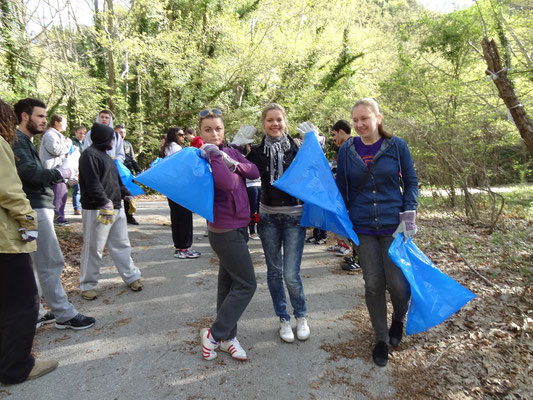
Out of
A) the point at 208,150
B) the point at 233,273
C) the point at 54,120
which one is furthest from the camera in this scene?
the point at 54,120

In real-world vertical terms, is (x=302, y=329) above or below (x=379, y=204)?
below

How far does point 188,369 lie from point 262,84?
1493cm

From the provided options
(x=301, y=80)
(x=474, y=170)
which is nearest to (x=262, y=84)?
(x=301, y=80)

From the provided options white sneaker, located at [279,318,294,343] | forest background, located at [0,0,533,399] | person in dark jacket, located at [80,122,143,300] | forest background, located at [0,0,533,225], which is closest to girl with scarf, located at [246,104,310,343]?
white sneaker, located at [279,318,294,343]

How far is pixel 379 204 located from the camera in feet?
8.89

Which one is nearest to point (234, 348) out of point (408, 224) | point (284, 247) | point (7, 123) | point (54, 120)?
point (284, 247)

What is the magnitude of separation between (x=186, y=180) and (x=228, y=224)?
496mm

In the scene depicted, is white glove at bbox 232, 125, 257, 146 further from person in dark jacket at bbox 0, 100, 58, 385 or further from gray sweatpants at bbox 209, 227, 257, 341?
person in dark jacket at bbox 0, 100, 58, 385

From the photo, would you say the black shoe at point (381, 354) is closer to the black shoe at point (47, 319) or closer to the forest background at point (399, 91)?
the forest background at point (399, 91)

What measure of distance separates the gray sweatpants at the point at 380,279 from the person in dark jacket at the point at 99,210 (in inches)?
116

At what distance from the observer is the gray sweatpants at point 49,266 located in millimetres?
3080

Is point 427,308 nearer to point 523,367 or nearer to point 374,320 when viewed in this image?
point 374,320

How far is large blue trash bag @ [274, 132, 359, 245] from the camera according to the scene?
267 cm

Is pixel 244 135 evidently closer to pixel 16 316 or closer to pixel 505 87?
pixel 16 316
